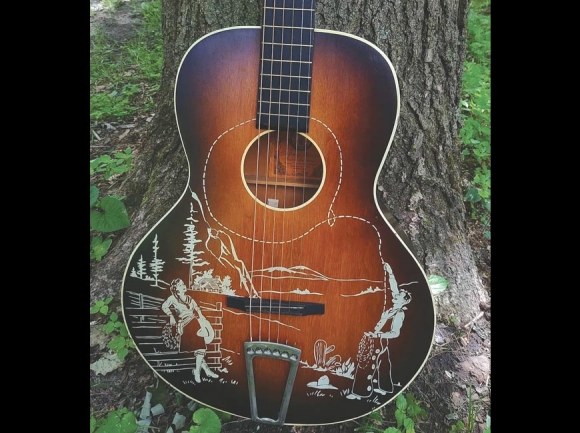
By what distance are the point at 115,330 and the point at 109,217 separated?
37 cm

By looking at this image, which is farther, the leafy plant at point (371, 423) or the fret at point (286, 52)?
the leafy plant at point (371, 423)

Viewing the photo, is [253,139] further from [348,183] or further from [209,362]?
[209,362]

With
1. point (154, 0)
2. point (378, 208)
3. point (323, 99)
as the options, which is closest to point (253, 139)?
point (323, 99)

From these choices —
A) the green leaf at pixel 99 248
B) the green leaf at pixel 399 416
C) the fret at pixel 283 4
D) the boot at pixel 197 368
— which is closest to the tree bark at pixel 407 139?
the green leaf at pixel 99 248

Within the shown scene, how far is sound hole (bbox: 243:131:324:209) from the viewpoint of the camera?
1265 millimetres

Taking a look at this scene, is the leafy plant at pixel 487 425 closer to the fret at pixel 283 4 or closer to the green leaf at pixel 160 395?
the green leaf at pixel 160 395

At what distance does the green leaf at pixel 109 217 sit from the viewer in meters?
1.62

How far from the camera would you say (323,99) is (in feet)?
3.93

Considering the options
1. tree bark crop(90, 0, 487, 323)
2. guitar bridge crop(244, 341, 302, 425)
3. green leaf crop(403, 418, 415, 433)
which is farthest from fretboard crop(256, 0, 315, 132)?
green leaf crop(403, 418, 415, 433)

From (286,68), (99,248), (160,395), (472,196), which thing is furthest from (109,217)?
(472,196)

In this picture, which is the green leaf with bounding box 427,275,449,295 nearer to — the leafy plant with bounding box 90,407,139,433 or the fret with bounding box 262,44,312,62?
the fret with bounding box 262,44,312,62

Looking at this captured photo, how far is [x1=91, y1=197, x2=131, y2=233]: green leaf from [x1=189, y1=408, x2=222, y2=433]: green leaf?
0.64m

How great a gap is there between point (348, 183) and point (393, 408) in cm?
70

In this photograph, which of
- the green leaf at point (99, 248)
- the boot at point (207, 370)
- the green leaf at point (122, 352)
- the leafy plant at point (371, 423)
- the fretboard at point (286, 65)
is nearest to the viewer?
the fretboard at point (286, 65)
